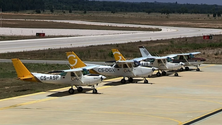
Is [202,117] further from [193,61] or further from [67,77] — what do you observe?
[193,61]

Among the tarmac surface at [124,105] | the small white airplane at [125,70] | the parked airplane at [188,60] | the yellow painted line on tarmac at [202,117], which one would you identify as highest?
the parked airplane at [188,60]

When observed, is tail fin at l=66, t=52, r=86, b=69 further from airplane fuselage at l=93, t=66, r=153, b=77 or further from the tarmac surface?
airplane fuselage at l=93, t=66, r=153, b=77

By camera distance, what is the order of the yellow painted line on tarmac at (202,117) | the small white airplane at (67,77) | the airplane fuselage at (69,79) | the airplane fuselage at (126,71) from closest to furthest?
the yellow painted line on tarmac at (202,117) < the airplane fuselage at (69,79) < the small white airplane at (67,77) < the airplane fuselage at (126,71)

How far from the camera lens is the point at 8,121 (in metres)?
24.4

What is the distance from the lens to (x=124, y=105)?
1148 inches

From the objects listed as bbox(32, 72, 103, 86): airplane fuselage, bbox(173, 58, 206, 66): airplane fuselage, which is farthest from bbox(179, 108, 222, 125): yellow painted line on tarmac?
bbox(173, 58, 206, 66): airplane fuselage

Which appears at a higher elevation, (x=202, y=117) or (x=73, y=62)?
(x=73, y=62)

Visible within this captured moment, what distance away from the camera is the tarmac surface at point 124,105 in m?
24.6

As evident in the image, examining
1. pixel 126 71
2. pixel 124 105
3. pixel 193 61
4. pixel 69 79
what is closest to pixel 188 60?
pixel 193 61

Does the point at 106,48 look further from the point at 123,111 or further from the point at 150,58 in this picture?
the point at 123,111

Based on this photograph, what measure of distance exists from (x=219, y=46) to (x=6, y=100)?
5251 centimetres

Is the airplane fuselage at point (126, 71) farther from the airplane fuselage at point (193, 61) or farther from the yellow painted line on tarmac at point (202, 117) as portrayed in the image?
the yellow painted line on tarmac at point (202, 117)

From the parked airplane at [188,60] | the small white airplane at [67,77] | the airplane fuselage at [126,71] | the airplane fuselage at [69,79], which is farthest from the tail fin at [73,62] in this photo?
the parked airplane at [188,60]

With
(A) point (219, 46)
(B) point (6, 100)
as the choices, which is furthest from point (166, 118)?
(A) point (219, 46)
